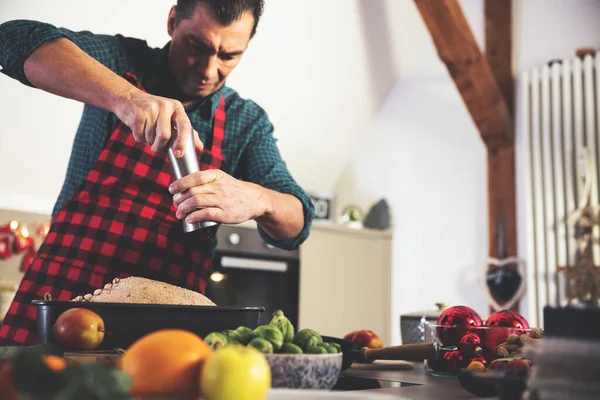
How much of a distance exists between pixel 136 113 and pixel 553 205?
9.92 feet

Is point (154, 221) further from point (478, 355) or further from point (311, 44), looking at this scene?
point (311, 44)

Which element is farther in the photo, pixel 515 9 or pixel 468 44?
pixel 515 9

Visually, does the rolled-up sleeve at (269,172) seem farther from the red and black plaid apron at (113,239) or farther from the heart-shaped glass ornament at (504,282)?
the heart-shaped glass ornament at (504,282)

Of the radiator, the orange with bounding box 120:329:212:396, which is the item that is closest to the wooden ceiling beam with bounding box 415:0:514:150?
the radiator

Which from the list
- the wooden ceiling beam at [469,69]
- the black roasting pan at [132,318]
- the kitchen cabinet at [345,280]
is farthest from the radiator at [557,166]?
the black roasting pan at [132,318]

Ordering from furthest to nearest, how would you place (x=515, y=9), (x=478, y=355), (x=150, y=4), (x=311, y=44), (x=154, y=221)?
(x=515, y=9)
(x=311, y=44)
(x=150, y=4)
(x=154, y=221)
(x=478, y=355)

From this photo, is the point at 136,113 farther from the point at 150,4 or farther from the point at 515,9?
the point at 515,9

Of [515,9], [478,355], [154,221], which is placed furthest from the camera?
[515,9]

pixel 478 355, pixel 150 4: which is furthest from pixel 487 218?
pixel 478 355

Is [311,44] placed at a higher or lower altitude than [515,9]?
lower

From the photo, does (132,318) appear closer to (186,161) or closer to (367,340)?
(186,161)

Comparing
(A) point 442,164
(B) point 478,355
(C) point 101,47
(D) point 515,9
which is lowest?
(B) point 478,355

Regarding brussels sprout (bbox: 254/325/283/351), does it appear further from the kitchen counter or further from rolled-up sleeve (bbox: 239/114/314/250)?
rolled-up sleeve (bbox: 239/114/314/250)

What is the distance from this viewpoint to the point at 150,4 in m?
2.66
